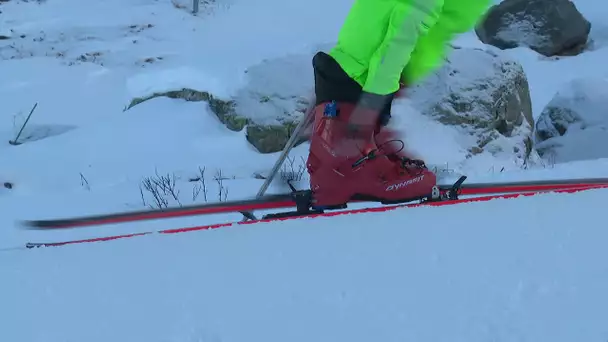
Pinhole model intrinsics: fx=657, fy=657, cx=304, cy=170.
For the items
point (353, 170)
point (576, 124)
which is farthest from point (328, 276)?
point (576, 124)

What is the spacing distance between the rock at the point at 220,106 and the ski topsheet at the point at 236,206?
11.8 ft

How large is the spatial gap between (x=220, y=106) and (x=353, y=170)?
431 centimetres

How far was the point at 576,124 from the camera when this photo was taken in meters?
6.73

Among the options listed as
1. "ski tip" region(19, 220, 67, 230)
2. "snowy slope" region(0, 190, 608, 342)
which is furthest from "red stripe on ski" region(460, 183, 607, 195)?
"ski tip" region(19, 220, 67, 230)

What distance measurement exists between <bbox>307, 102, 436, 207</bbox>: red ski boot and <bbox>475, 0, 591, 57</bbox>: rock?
363 inches

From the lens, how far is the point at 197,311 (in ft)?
5.26

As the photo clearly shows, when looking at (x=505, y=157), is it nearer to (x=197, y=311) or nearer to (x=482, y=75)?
(x=482, y=75)

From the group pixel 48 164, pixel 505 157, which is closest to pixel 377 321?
pixel 505 157

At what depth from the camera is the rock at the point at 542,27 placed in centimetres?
1151

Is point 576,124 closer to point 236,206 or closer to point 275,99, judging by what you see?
point 275,99

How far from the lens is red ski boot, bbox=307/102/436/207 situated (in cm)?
283

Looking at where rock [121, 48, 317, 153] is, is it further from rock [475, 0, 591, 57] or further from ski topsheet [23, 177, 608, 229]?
rock [475, 0, 591, 57]

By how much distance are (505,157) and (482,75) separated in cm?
86

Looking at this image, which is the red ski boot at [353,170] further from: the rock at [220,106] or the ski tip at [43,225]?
the rock at [220,106]
